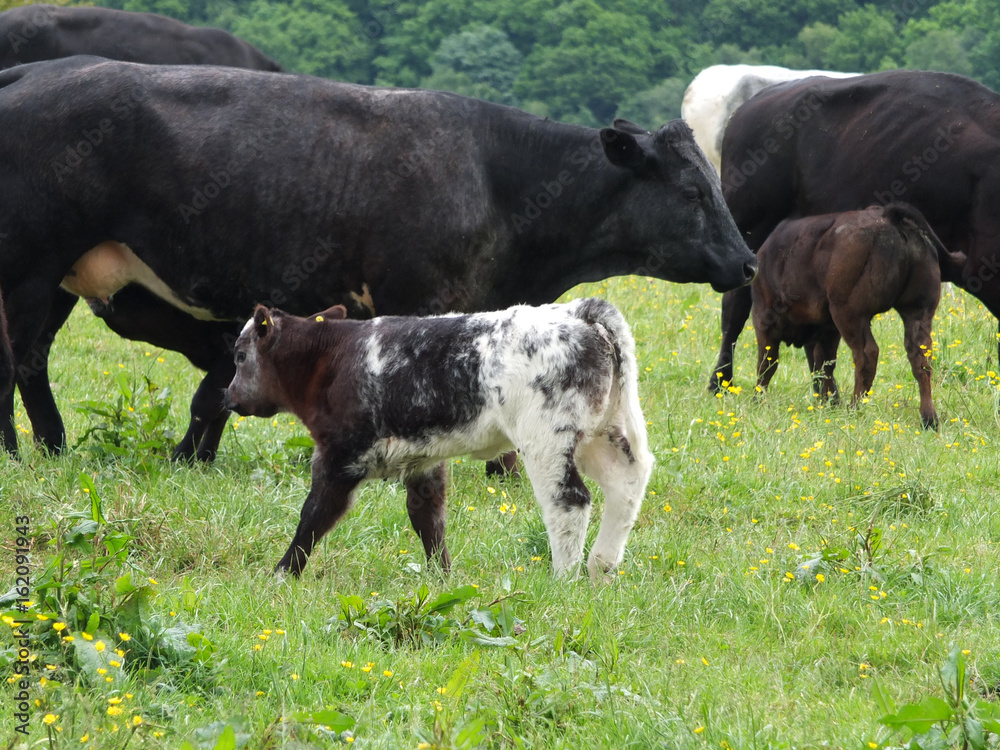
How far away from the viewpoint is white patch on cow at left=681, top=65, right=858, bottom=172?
1802 cm

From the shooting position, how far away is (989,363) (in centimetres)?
971

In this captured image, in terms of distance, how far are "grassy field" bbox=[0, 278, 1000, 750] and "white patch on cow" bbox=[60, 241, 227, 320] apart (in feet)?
2.04

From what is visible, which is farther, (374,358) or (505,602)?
(374,358)

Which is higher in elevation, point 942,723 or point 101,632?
point 942,723

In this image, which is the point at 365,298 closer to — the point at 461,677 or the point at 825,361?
the point at 461,677

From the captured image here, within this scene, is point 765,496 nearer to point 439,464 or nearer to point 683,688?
point 439,464

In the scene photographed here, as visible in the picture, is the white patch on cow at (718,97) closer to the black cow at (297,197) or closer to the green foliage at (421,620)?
the black cow at (297,197)

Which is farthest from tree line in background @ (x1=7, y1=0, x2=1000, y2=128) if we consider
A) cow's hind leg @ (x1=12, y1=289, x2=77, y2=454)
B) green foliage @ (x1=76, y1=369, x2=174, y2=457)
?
green foliage @ (x1=76, y1=369, x2=174, y2=457)

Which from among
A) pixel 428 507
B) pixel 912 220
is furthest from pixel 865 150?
pixel 428 507

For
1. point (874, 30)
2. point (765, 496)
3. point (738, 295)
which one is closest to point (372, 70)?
point (874, 30)

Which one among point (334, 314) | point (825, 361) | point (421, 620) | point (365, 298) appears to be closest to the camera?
point (421, 620)

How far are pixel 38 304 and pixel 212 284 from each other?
908 millimetres

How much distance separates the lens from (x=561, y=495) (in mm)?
4797

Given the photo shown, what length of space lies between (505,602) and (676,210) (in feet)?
9.58
